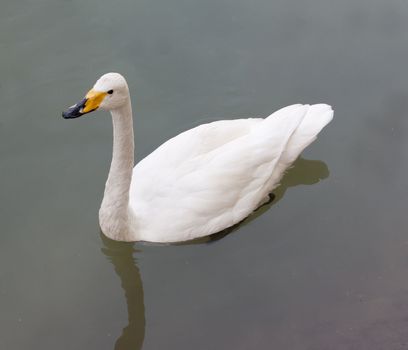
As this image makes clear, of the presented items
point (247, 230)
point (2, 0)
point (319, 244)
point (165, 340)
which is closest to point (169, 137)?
point (247, 230)

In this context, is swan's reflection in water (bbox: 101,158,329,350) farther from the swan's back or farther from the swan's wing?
the swan's wing

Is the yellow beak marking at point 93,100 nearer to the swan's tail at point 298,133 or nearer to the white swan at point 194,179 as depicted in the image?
the white swan at point 194,179

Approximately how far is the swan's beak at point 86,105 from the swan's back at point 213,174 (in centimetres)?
113

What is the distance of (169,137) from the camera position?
23.6 ft

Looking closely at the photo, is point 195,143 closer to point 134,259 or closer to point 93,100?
point 134,259

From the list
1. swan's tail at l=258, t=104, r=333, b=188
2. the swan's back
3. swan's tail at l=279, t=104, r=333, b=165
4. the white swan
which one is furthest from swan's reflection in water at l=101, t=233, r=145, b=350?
swan's tail at l=279, t=104, r=333, b=165

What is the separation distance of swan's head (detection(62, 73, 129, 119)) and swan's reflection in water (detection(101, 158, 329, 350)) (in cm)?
154

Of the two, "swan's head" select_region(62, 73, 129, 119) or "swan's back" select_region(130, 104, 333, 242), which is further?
"swan's back" select_region(130, 104, 333, 242)

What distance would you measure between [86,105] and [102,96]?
0.44 ft

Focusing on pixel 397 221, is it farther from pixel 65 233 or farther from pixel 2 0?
pixel 2 0

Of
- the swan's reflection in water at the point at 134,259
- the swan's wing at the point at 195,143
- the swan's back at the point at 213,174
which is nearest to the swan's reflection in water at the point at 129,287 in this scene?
the swan's reflection in water at the point at 134,259

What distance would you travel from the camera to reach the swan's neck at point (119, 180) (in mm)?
5465

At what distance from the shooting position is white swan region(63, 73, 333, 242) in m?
5.84

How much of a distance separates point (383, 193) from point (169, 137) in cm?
221
